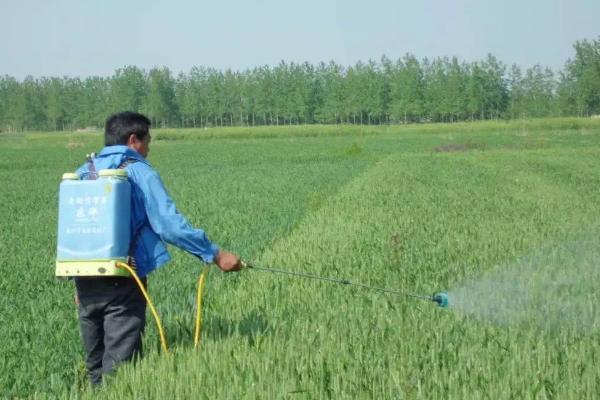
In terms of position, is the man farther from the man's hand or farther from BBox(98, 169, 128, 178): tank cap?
BBox(98, 169, 128, 178): tank cap

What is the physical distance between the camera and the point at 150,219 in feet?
13.5

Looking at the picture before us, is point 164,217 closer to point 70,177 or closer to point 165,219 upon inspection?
point 165,219

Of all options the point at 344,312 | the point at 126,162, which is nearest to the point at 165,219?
the point at 126,162

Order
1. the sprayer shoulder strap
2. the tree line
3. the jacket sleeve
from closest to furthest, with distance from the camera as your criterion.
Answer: the jacket sleeve
the sprayer shoulder strap
the tree line

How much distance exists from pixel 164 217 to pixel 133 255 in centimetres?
30

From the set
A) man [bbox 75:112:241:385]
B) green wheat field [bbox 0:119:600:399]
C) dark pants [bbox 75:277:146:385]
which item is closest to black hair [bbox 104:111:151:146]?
man [bbox 75:112:241:385]

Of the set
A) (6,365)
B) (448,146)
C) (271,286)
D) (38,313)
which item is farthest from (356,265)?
(448,146)

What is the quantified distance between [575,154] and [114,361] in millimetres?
31061

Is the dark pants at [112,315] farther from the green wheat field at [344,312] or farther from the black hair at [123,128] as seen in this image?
the black hair at [123,128]

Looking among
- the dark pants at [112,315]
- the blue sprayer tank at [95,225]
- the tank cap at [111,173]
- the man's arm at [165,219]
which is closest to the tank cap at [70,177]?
the blue sprayer tank at [95,225]

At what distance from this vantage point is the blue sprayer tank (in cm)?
397

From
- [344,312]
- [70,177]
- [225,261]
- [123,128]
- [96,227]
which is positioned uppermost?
[123,128]

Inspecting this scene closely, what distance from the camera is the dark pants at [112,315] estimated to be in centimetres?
417

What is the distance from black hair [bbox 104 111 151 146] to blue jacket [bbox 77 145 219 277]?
10cm
